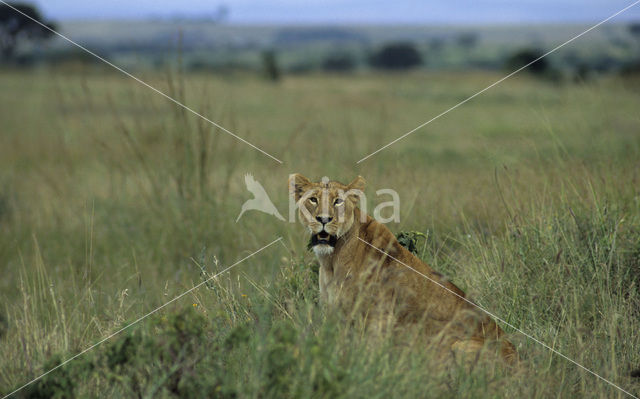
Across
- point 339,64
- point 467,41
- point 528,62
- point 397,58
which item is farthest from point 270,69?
point 467,41

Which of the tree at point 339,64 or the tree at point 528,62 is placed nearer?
the tree at point 528,62

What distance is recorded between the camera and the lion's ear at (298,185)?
15.1 ft

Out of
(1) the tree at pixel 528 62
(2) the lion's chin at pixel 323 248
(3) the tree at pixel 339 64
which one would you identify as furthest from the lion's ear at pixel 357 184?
(3) the tree at pixel 339 64

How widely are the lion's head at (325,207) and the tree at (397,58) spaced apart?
305 ft

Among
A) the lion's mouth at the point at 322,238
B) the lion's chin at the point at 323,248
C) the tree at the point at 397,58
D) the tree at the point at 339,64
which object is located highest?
the lion's mouth at the point at 322,238

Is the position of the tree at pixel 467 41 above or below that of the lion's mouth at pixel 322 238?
above

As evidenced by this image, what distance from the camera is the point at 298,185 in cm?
466

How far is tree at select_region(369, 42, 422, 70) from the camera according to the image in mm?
95875

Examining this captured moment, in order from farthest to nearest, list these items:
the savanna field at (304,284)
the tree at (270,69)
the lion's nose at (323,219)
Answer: the tree at (270,69)
the lion's nose at (323,219)
the savanna field at (304,284)

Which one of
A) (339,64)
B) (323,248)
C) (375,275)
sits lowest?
(339,64)

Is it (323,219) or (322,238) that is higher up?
(323,219)

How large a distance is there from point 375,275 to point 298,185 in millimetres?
750

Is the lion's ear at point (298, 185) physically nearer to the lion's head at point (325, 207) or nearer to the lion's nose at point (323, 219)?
the lion's head at point (325, 207)

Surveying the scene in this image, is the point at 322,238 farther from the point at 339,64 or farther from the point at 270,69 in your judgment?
the point at 339,64
